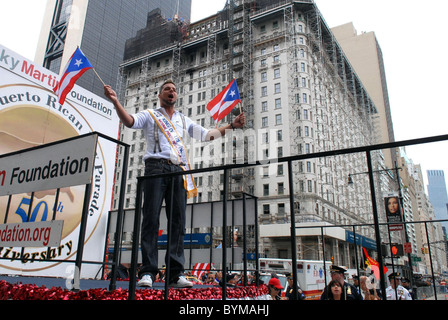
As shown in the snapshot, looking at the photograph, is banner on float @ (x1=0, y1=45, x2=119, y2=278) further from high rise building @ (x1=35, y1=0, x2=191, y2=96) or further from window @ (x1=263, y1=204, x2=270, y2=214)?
high rise building @ (x1=35, y1=0, x2=191, y2=96)

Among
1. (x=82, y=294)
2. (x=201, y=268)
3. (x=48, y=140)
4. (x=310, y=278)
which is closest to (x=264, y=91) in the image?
(x=310, y=278)

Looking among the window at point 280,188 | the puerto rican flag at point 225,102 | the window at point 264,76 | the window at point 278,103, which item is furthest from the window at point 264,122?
the puerto rican flag at point 225,102

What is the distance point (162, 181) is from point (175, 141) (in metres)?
0.50

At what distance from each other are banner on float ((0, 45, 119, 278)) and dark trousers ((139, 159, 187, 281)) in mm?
3031

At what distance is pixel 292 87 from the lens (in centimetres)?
4634

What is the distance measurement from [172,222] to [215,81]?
5284 centimetres

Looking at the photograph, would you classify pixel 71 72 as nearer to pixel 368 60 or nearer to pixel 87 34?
pixel 87 34

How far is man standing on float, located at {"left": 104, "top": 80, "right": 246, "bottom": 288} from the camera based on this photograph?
349cm

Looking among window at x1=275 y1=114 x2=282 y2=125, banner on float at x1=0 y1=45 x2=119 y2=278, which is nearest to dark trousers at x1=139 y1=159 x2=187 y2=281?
banner on float at x1=0 y1=45 x2=119 y2=278

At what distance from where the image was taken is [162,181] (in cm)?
366

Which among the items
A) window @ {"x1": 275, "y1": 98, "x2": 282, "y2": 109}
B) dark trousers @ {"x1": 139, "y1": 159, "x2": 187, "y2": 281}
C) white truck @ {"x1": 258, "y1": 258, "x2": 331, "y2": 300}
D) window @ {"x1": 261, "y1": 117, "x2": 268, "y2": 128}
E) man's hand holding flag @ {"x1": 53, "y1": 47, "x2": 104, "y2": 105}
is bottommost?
white truck @ {"x1": 258, "y1": 258, "x2": 331, "y2": 300}

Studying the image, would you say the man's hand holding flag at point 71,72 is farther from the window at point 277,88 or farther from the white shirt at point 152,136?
the window at point 277,88

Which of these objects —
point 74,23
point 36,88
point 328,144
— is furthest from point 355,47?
point 36,88

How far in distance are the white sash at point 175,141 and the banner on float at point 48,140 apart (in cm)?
280
